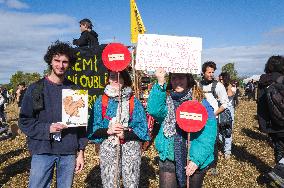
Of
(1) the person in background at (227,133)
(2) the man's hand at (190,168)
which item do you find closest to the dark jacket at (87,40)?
(1) the person in background at (227,133)

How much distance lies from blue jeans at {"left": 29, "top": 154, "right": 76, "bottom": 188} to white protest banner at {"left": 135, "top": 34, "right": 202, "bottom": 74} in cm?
137

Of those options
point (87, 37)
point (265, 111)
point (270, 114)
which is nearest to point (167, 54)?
point (270, 114)

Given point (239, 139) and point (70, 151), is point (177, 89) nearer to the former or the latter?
point (70, 151)

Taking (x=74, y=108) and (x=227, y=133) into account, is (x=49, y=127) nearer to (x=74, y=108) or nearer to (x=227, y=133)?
(x=74, y=108)

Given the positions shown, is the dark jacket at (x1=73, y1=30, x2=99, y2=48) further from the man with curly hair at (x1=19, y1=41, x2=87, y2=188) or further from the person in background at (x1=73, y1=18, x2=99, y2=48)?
the man with curly hair at (x1=19, y1=41, x2=87, y2=188)

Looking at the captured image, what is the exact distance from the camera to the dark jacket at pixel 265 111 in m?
5.79

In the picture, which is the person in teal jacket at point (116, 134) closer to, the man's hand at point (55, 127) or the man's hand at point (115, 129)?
the man's hand at point (115, 129)

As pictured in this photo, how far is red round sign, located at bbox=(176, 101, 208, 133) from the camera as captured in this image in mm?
3424

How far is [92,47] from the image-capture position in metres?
8.29

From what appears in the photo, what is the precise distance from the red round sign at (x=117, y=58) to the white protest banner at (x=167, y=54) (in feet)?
1.19

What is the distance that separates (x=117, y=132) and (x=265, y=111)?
330cm

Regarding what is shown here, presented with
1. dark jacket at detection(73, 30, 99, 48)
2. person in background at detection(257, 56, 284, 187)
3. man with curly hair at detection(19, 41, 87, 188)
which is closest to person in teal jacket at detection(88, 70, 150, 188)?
man with curly hair at detection(19, 41, 87, 188)

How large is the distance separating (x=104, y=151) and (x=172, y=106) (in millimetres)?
964

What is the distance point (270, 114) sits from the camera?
19.0 ft
